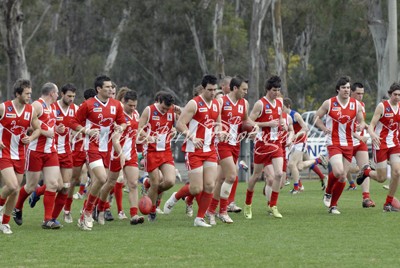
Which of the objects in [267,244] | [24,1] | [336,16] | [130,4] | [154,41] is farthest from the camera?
[154,41]

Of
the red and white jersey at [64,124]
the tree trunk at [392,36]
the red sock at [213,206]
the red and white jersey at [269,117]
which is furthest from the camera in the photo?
the tree trunk at [392,36]

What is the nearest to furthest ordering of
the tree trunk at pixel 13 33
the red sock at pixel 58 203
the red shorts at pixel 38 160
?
the red shorts at pixel 38 160 < the red sock at pixel 58 203 < the tree trunk at pixel 13 33

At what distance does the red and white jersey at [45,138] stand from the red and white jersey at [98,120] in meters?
0.38

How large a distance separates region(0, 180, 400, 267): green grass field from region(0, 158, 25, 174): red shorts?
92 centimetres

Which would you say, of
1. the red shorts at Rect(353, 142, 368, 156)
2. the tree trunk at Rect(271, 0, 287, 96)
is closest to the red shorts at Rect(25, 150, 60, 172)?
the red shorts at Rect(353, 142, 368, 156)

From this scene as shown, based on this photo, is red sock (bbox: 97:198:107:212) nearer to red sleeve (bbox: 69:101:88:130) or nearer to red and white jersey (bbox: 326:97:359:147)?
red sleeve (bbox: 69:101:88:130)

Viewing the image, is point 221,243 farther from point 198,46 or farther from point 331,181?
point 198,46

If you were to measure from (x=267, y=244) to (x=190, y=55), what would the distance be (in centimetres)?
4706

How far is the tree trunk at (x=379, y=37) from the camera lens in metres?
39.9

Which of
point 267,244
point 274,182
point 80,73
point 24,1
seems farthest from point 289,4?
point 267,244

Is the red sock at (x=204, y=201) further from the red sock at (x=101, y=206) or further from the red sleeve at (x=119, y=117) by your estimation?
the red sock at (x=101, y=206)

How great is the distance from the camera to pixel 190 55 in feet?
192

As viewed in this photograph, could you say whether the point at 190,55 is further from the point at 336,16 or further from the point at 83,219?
the point at 83,219

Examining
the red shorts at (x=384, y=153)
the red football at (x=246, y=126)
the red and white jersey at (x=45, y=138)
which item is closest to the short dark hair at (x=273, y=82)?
the red football at (x=246, y=126)
